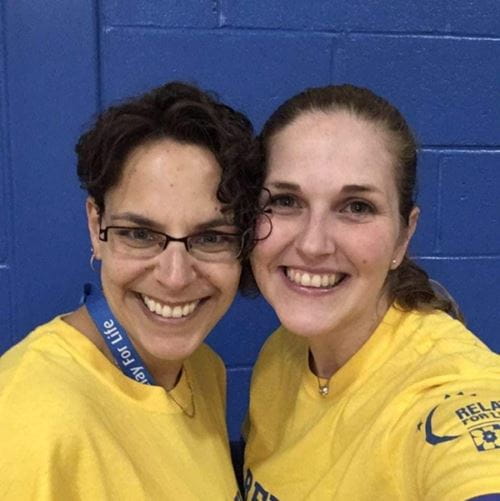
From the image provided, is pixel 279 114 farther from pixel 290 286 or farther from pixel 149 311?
pixel 149 311

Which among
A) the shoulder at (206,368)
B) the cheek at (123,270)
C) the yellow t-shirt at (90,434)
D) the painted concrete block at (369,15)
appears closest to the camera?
the yellow t-shirt at (90,434)

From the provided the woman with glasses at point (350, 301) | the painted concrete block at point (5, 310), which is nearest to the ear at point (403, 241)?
the woman with glasses at point (350, 301)

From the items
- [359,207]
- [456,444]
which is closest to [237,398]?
[359,207]

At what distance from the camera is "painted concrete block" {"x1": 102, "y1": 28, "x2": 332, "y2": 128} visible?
6.84 ft

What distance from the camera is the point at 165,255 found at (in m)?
1.38

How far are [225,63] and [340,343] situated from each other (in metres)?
0.98

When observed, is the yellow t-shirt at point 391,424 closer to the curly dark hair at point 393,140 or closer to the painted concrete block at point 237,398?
the curly dark hair at point 393,140

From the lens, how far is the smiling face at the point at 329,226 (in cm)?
144

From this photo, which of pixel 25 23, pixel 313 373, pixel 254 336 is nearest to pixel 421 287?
pixel 313 373

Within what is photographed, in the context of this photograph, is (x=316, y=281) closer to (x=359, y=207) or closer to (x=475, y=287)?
(x=359, y=207)

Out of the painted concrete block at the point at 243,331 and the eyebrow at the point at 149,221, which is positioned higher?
the eyebrow at the point at 149,221

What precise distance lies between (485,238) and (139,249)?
1.41 m

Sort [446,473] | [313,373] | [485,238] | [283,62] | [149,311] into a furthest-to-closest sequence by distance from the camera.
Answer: [485,238] < [283,62] < [313,373] < [149,311] < [446,473]

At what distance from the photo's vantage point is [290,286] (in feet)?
4.99
